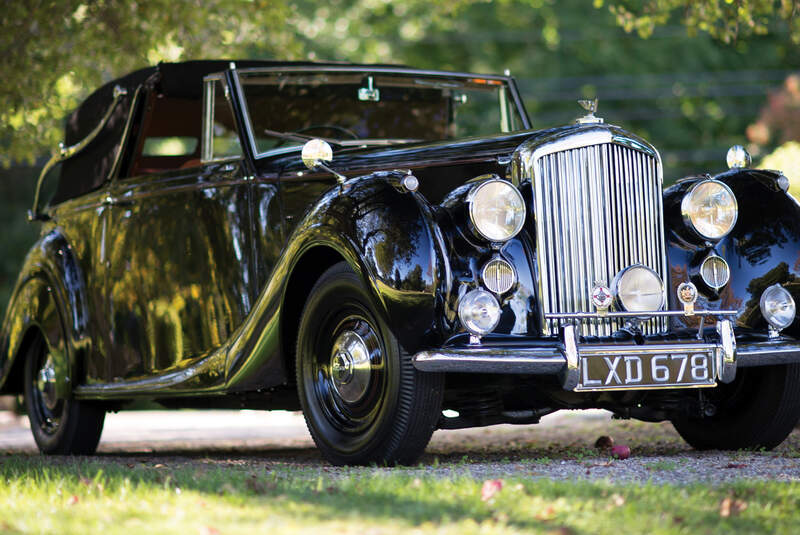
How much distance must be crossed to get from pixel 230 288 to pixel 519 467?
1815 millimetres

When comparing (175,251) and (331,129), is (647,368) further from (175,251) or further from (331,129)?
(175,251)

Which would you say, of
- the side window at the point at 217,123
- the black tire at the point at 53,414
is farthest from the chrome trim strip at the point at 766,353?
the black tire at the point at 53,414

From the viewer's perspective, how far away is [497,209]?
4605 mm

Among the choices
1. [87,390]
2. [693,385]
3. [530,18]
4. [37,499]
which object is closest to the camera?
[37,499]

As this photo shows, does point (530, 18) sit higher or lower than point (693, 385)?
higher

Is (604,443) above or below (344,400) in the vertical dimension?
below

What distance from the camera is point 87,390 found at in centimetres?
666

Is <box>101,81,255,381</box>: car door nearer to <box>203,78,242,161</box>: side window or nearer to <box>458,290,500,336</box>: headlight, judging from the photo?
<box>203,78,242,161</box>: side window

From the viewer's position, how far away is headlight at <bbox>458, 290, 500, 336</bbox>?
443cm

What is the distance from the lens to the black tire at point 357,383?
451cm

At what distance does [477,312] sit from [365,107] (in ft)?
7.80

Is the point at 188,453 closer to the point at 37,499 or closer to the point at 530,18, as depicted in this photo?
the point at 37,499

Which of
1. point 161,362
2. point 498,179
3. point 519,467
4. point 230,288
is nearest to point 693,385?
point 519,467

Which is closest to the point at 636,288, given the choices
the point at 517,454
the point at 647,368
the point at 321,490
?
the point at 647,368
